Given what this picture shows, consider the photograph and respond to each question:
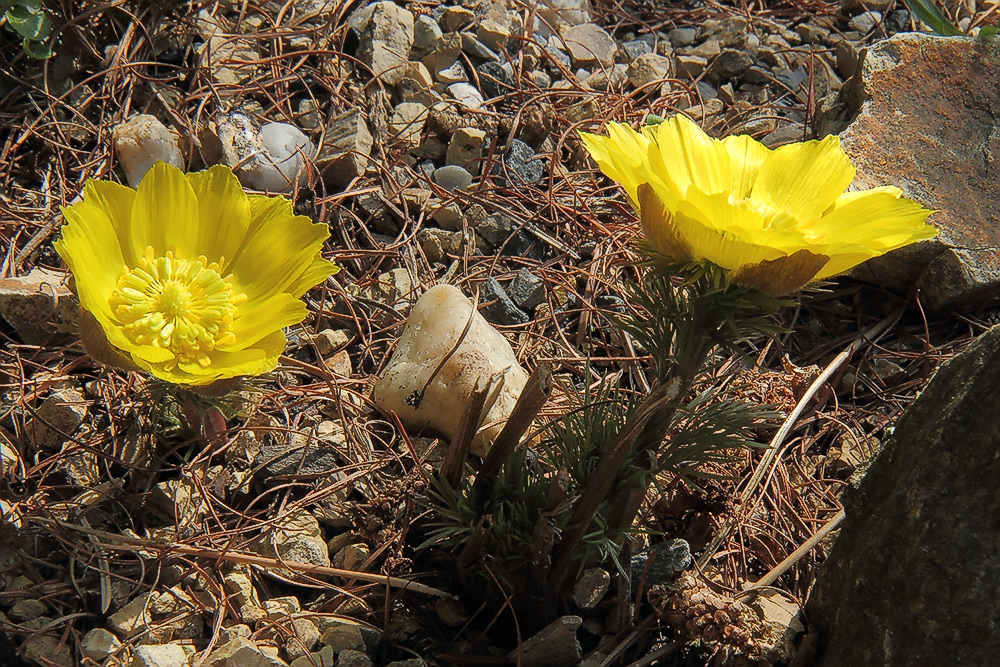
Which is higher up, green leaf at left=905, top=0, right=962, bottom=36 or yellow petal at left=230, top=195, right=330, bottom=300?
green leaf at left=905, top=0, right=962, bottom=36

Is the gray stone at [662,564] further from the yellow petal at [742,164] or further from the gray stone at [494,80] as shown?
the gray stone at [494,80]

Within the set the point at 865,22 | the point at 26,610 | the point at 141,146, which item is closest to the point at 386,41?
the point at 141,146

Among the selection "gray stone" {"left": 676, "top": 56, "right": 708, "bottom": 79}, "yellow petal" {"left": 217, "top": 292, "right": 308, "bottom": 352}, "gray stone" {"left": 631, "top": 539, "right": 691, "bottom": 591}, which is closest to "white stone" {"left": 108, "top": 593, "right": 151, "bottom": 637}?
"yellow petal" {"left": 217, "top": 292, "right": 308, "bottom": 352}

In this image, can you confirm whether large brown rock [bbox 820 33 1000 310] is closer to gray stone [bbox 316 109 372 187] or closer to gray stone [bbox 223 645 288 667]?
gray stone [bbox 316 109 372 187]

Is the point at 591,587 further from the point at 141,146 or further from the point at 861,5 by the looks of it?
the point at 861,5

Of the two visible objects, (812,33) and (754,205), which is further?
(812,33)
